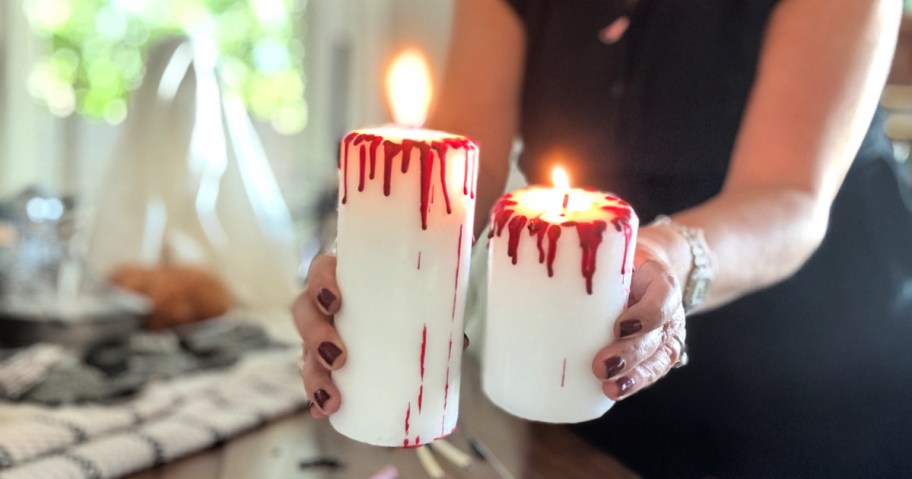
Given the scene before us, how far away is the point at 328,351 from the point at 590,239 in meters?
0.16

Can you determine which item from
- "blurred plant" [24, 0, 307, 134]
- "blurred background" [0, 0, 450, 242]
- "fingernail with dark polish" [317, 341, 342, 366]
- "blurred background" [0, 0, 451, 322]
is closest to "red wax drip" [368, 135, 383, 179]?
"fingernail with dark polish" [317, 341, 342, 366]

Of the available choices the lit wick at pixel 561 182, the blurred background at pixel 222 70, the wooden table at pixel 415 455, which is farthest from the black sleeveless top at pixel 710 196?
the blurred background at pixel 222 70

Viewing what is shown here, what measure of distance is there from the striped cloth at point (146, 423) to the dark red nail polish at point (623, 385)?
0.57m

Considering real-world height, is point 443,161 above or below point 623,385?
above

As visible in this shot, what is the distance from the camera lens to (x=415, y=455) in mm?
843

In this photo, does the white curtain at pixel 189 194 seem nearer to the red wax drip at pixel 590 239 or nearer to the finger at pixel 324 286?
the finger at pixel 324 286

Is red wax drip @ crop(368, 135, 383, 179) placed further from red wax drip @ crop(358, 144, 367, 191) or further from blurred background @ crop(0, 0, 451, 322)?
blurred background @ crop(0, 0, 451, 322)

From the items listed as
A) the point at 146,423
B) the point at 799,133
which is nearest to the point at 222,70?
the point at 146,423

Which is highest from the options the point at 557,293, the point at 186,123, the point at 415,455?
the point at 557,293

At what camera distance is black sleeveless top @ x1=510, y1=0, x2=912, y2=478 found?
71 centimetres

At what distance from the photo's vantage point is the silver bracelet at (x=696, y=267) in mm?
509

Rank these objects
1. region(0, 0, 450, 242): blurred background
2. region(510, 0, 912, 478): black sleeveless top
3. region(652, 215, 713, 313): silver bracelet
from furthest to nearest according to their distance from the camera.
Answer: region(0, 0, 450, 242): blurred background → region(510, 0, 912, 478): black sleeveless top → region(652, 215, 713, 313): silver bracelet

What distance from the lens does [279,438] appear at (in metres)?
0.88

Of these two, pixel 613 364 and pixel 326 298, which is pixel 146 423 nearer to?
pixel 326 298
